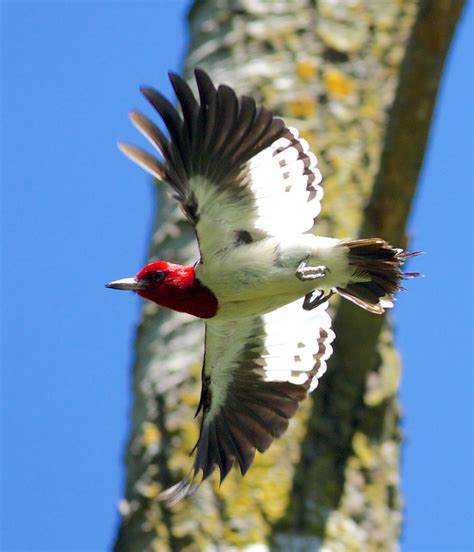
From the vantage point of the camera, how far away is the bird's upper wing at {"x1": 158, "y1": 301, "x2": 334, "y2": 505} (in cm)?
470

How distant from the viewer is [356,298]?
4.48 m

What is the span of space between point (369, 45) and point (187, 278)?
1.86 m

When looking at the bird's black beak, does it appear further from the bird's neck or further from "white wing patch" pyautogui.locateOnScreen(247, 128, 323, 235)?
"white wing patch" pyautogui.locateOnScreen(247, 128, 323, 235)

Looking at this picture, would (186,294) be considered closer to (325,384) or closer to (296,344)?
(296,344)

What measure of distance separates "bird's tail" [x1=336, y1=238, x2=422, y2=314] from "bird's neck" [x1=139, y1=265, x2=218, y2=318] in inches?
19.3

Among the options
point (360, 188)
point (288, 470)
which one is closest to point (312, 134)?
point (360, 188)

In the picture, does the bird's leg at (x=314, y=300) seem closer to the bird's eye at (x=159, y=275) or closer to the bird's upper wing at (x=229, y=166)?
the bird's upper wing at (x=229, y=166)

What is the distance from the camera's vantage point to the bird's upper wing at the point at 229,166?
→ 4012 mm

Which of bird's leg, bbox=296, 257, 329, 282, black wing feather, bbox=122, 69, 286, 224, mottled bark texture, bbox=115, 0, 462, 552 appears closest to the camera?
black wing feather, bbox=122, 69, 286, 224

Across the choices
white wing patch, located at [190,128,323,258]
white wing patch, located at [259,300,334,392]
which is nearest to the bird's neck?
white wing patch, located at [190,128,323,258]

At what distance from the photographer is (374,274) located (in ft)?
14.3

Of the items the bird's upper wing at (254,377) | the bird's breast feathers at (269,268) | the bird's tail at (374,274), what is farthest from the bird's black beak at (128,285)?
the bird's tail at (374,274)

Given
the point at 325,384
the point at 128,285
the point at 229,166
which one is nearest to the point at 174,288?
the point at 128,285

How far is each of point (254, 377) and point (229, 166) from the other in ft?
3.64
